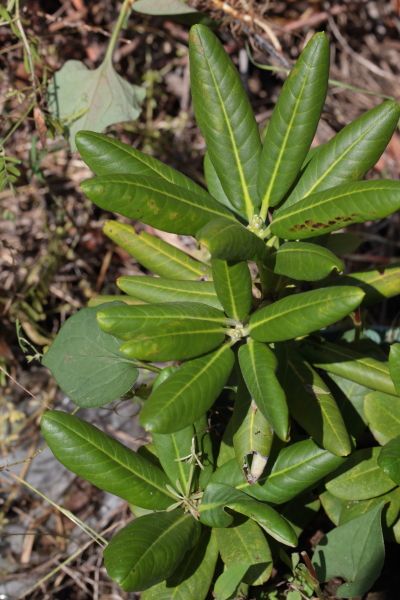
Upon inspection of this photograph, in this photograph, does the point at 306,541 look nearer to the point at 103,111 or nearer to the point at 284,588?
the point at 284,588

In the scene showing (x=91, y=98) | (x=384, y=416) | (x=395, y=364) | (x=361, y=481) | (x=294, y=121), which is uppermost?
(x=294, y=121)

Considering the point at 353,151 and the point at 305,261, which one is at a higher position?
the point at 353,151

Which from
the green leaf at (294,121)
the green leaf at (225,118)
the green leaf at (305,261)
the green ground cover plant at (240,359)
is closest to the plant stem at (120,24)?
the green ground cover plant at (240,359)

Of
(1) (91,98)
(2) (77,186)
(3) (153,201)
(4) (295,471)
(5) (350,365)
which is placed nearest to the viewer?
(3) (153,201)

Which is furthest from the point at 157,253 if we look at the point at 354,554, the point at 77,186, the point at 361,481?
the point at 77,186

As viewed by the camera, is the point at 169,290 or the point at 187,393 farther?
the point at 169,290

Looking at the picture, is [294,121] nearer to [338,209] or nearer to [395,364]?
[338,209]

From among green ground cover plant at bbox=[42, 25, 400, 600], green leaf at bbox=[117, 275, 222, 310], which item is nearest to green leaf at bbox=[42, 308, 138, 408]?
green ground cover plant at bbox=[42, 25, 400, 600]
